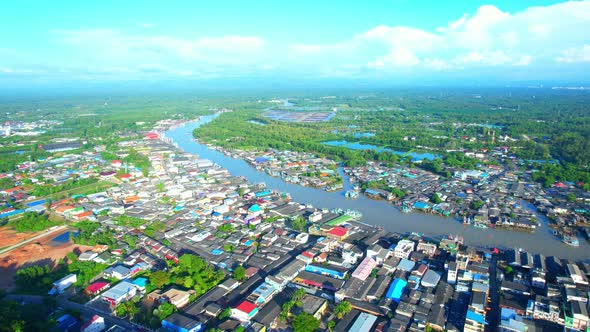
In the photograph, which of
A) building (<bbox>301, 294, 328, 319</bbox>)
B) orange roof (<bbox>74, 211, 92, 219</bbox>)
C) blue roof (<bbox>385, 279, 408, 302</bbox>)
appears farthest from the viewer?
orange roof (<bbox>74, 211, 92, 219</bbox>)

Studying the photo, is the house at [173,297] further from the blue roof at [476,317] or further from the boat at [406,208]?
the boat at [406,208]

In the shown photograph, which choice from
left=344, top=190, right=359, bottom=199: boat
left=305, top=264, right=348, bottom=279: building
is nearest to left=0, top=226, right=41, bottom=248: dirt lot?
left=305, top=264, right=348, bottom=279: building

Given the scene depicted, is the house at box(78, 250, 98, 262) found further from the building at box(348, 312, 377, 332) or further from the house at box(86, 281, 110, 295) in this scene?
the building at box(348, 312, 377, 332)

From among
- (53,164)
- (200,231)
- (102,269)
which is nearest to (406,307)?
(200,231)

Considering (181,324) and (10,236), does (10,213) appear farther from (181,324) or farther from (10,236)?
(181,324)

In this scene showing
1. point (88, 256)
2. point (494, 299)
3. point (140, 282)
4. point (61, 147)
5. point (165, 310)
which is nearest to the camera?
point (165, 310)

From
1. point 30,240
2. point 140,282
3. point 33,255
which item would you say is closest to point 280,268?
point 140,282

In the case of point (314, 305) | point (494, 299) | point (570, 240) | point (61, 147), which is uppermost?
point (61, 147)
